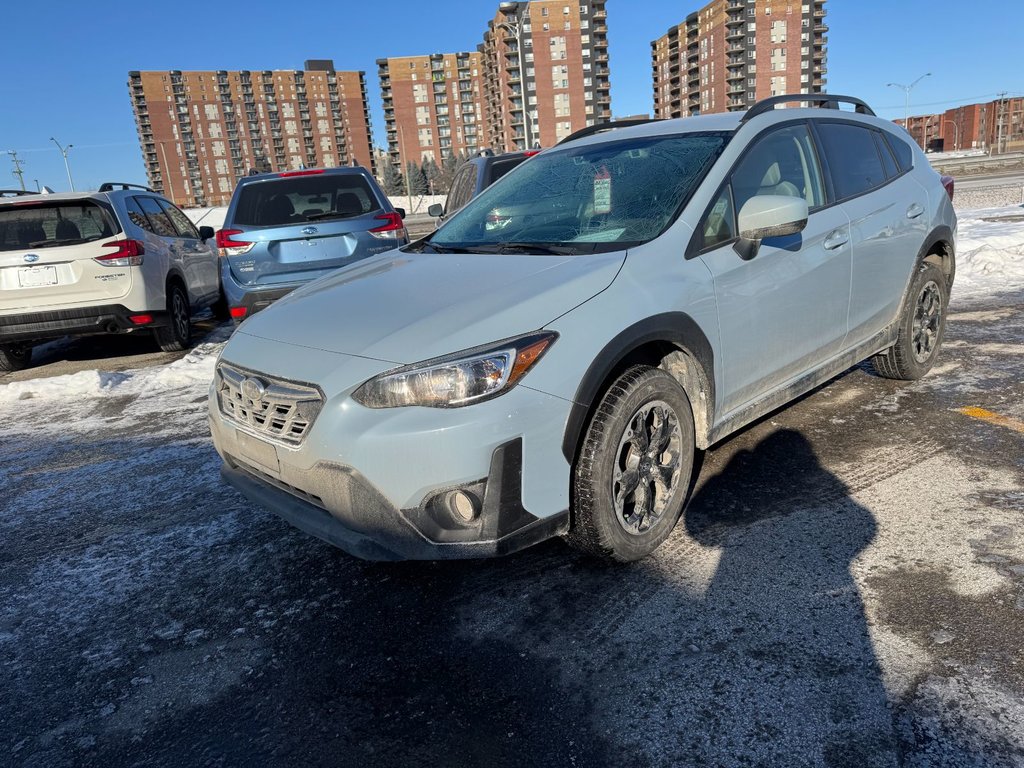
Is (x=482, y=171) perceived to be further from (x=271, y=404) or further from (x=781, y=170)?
(x=271, y=404)

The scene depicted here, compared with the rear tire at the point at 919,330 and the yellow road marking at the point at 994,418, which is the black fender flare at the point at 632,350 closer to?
the yellow road marking at the point at 994,418

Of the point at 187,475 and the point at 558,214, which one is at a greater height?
the point at 558,214

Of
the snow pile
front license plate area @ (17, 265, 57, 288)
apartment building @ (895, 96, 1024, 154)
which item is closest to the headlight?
front license plate area @ (17, 265, 57, 288)

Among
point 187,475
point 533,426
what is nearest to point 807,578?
point 533,426

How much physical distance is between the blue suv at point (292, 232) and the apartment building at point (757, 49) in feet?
289

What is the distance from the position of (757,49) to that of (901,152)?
100052mm

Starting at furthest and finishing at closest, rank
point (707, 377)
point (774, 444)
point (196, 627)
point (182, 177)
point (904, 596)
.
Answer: point (182, 177)
point (774, 444)
point (707, 377)
point (196, 627)
point (904, 596)

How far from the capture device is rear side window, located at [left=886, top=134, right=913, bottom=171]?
4.80m

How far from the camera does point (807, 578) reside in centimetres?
279

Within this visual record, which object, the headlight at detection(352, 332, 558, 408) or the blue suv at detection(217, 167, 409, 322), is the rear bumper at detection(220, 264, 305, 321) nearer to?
the blue suv at detection(217, 167, 409, 322)

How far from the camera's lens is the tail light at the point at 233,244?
688 cm

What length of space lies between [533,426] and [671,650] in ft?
2.84

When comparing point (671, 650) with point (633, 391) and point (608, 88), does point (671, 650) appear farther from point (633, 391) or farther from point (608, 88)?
point (608, 88)

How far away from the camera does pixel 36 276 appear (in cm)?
704
